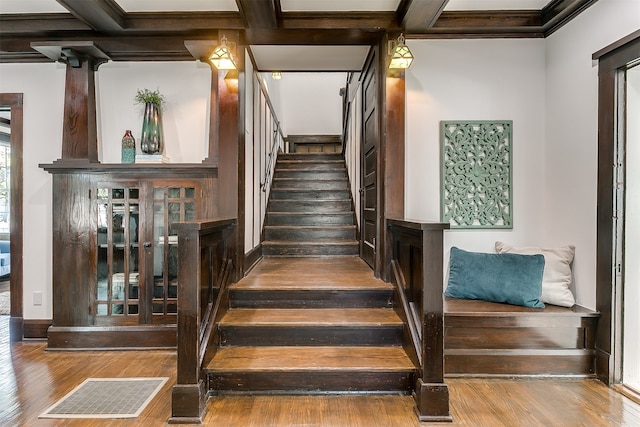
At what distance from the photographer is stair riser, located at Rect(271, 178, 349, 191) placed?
18.5 ft

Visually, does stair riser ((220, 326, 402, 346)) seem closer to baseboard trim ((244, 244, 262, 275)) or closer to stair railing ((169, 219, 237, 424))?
stair railing ((169, 219, 237, 424))

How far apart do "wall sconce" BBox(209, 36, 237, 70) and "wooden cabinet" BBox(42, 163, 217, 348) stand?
846mm

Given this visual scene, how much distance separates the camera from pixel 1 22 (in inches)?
119

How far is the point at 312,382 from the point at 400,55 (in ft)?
8.01

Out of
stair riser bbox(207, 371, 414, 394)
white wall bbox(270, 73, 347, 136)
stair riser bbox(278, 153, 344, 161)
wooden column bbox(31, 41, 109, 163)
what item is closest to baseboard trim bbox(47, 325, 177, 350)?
stair riser bbox(207, 371, 414, 394)

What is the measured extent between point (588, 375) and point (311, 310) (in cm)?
204

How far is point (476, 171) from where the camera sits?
3.18 meters

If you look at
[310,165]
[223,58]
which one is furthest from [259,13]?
[310,165]

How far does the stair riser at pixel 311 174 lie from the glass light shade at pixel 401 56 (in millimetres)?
3116

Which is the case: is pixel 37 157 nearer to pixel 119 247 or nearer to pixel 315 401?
pixel 119 247

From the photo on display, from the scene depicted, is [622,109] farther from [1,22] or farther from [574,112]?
[1,22]

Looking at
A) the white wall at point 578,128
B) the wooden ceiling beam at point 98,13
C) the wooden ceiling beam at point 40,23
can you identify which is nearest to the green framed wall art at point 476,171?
the white wall at point 578,128

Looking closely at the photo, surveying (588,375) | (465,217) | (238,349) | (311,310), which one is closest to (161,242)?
(238,349)

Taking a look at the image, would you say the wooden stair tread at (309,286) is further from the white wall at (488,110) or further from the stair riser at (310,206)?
the stair riser at (310,206)
